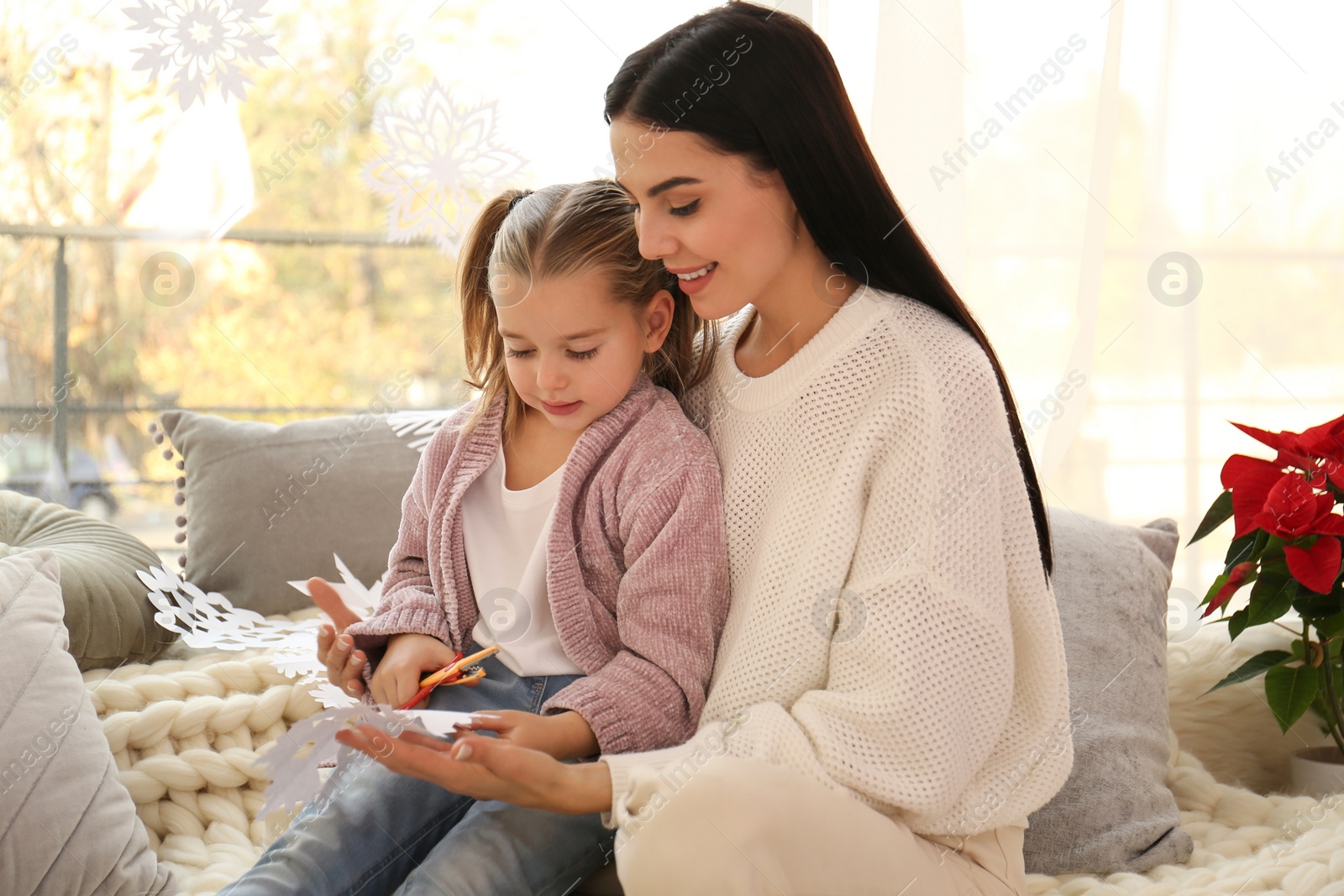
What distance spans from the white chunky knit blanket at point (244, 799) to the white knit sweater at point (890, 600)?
274mm

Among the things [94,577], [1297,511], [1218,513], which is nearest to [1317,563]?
[1297,511]

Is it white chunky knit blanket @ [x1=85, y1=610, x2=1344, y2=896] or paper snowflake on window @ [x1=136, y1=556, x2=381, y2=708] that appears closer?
white chunky knit blanket @ [x1=85, y1=610, x2=1344, y2=896]

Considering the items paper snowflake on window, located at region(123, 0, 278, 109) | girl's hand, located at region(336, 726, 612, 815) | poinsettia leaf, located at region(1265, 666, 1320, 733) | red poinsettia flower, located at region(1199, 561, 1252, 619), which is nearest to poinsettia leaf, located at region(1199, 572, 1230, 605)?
red poinsettia flower, located at region(1199, 561, 1252, 619)

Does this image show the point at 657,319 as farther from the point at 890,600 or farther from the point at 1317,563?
the point at 1317,563

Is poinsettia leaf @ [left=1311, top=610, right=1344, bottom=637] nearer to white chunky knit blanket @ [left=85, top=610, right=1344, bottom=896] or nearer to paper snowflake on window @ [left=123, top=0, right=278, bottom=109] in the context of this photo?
white chunky knit blanket @ [left=85, top=610, right=1344, bottom=896]

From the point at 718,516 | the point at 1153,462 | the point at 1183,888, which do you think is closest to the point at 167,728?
the point at 718,516

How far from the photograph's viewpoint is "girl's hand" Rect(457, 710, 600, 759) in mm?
898

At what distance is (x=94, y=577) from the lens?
1.36 metres

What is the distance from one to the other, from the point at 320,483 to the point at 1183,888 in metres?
1.24

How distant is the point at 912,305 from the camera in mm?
1061

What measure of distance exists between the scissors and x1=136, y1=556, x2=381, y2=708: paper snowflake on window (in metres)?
0.26

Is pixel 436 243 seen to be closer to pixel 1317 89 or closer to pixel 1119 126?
pixel 1119 126

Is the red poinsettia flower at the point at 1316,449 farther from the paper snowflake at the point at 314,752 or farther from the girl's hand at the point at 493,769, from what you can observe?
the paper snowflake at the point at 314,752

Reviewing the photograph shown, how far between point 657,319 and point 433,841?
0.57 m
